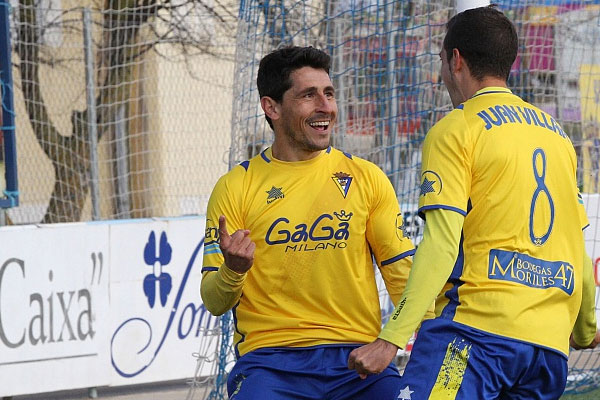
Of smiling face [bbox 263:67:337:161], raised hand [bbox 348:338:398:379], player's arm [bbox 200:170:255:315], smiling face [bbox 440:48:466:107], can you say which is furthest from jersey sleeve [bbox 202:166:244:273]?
smiling face [bbox 440:48:466:107]

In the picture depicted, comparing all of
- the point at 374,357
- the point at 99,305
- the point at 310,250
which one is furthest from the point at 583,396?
the point at 374,357

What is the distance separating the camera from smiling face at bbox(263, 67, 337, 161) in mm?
4027

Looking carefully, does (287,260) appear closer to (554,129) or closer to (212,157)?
(554,129)

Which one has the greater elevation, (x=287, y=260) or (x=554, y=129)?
(x=554, y=129)

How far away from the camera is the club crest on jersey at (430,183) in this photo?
10.7ft

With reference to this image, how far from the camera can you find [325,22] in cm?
756

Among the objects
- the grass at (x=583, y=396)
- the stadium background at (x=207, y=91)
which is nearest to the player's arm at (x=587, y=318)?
the stadium background at (x=207, y=91)

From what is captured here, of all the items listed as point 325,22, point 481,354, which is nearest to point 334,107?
point 481,354

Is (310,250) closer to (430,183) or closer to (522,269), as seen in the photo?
(430,183)

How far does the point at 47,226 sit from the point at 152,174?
240cm

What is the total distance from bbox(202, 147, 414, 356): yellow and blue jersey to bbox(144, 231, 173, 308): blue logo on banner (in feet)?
12.9

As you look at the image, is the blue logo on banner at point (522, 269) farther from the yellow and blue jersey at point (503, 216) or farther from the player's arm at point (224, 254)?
the player's arm at point (224, 254)

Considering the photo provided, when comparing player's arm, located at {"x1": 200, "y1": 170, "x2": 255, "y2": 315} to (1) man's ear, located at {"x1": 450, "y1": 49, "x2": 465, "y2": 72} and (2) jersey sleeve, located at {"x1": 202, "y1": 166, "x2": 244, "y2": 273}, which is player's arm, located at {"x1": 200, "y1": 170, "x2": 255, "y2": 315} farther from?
(1) man's ear, located at {"x1": 450, "y1": 49, "x2": 465, "y2": 72}

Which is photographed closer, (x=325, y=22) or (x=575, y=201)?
(x=575, y=201)
